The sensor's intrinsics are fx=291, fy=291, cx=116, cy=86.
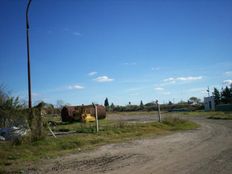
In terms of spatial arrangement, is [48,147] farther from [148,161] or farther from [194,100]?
[194,100]

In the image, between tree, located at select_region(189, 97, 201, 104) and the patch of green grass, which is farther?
tree, located at select_region(189, 97, 201, 104)

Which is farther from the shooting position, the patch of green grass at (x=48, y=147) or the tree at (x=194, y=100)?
the tree at (x=194, y=100)

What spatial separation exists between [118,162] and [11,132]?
7.40m

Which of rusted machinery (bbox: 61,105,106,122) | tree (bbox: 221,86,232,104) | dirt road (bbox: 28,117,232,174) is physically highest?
tree (bbox: 221,86,232,104)

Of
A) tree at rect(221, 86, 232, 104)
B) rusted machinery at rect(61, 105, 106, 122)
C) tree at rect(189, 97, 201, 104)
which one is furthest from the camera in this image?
tree at rect(189, 97, 201, 104)

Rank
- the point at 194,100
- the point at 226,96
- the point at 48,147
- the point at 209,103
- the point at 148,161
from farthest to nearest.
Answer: the point at 194,100 < the point at 226,96 < the point at 209,103 < the point at 48,147 < the point at 148,161

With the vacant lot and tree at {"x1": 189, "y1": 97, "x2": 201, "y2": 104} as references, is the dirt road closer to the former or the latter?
the vacant lot

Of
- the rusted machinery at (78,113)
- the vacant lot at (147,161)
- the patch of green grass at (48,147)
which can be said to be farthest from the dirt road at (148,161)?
the rusted machinery at (78,113)

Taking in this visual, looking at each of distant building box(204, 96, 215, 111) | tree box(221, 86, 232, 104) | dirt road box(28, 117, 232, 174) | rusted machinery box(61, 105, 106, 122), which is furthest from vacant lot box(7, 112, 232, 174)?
tree box(221, 86, 232, 104)

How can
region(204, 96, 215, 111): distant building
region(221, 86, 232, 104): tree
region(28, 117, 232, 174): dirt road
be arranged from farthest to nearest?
region(221, 86, 232, 104): tree
region(204, 96, 215, 111): distant building
region(28, 117, 232, 174): dirt road

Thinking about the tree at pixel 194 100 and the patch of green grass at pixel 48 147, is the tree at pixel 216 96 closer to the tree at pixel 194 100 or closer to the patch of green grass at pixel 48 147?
the tree at pixel 194 100

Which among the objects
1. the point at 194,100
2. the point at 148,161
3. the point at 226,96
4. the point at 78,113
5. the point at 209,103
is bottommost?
the point at 148,161

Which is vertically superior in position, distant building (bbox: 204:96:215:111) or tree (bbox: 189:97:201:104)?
tree (bbox: 189:97:201:104)

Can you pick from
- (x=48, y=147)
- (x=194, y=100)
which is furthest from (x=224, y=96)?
(x=48, y=147)
